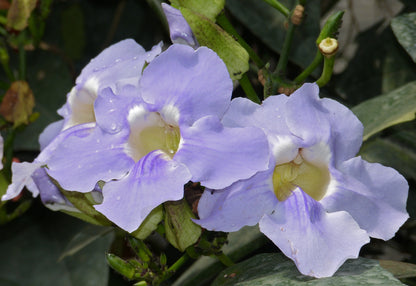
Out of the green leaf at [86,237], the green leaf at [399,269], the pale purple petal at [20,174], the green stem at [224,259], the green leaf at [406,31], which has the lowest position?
the green leaf at [86,237]

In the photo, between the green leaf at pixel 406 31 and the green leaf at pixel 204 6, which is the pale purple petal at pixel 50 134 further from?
the green leaf at pixel 406 31

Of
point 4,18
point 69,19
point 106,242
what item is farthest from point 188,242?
point 69,19

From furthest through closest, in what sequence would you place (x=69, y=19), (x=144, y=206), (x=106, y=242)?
(x=69, y=19)
(x=106, y=242)
(x=144, y=206)

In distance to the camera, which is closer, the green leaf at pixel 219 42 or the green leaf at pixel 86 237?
the green leaf at pixel 219 42

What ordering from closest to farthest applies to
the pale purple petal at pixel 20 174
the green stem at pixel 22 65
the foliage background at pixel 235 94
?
1. the pale purple petal at pixel 20 174
2. the foliage background at pixel 235 94
3. the green stem at pixel 22 65

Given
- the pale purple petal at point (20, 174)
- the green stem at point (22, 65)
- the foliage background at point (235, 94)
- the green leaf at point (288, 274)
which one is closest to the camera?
the green leaf at point (288, 274)

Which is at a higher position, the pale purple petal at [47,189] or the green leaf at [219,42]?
the green leaf at [219,42]

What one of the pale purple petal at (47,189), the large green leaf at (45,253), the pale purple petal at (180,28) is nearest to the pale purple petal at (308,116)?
the pale purple petal at (180,28)

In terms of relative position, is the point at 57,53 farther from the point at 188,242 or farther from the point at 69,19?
the point at 188,242
